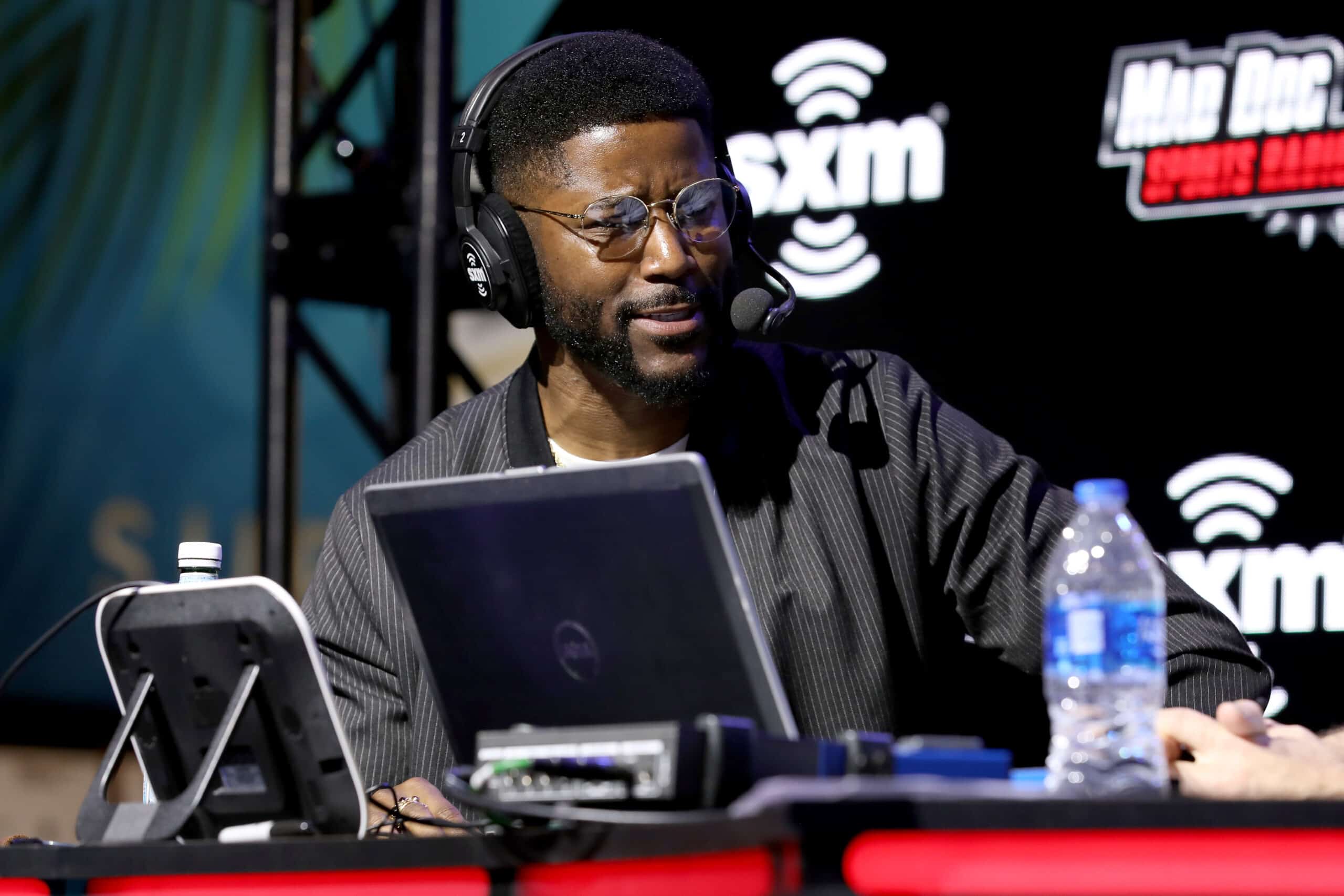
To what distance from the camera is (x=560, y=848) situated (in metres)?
1.06

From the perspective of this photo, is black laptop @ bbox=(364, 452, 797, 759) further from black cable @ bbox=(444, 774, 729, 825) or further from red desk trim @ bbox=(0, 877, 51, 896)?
red desk trim @ bbox=(0, 877, 51, 896)

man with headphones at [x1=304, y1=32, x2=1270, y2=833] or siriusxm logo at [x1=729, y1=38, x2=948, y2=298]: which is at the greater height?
siriusxm logo at [x1=729, y1=38, x2=948, y2=298]

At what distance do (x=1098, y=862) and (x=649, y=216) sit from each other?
1.16 meters

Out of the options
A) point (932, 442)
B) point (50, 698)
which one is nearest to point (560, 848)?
point (932, 442)

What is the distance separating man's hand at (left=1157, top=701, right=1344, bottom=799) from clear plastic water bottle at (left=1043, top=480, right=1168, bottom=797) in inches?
0.8

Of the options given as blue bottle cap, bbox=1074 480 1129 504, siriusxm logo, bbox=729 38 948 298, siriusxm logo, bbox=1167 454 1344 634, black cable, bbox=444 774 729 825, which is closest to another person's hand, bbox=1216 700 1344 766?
blue bottle cap, bbox=1074 480 1129 504

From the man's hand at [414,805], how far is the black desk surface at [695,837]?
255 millimetres

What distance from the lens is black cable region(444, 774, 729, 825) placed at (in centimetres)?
99

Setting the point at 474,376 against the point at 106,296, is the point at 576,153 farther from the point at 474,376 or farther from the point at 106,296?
the point at 106,296

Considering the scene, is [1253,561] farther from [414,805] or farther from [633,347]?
[414,805]

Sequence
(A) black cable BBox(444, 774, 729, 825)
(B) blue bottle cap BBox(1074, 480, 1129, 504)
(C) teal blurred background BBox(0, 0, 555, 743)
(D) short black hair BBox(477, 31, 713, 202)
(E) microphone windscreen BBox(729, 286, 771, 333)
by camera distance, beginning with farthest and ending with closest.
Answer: (C) teal blurred background BBox(0, 0, 555, 743) < (D) short black hair BBox(477, 31, 713, 202) < (E) microphone windscreen BBox(729, 286, 771, 333) < (B) blue bottle cap BBox(1074, 480, 1129, 504) < (A) black cable BBox(444, 774, 729, 825)

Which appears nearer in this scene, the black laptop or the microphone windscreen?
the black laptop

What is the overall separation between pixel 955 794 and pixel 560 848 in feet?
0.93

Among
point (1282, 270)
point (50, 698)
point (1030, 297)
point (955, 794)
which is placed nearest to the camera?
point (955, 794)
